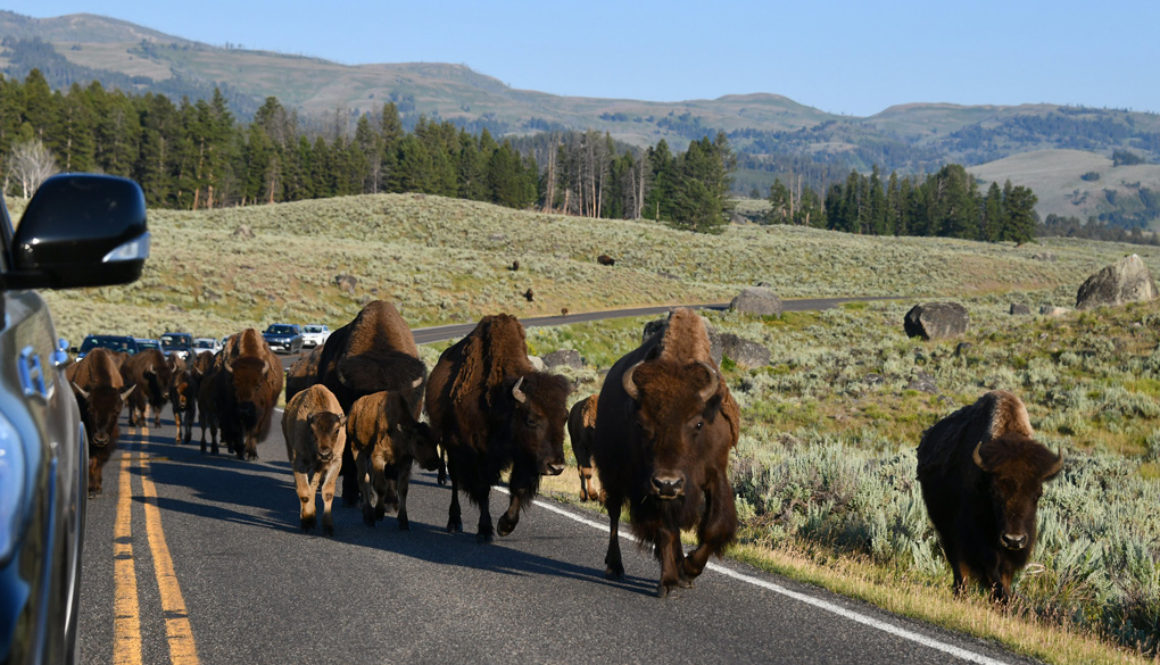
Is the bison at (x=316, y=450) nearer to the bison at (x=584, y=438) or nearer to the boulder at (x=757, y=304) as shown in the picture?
the bison at (x=584, y=438)

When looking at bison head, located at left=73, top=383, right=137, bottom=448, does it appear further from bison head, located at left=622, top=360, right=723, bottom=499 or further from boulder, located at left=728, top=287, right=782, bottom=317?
boulder, located at left=728, top=287, right=782, bottom=317

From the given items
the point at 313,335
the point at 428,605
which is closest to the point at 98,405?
the point at 428,605

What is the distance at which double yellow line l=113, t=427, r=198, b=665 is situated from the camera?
216 inches

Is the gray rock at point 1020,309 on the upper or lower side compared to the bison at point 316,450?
lower

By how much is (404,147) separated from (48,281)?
136429mm

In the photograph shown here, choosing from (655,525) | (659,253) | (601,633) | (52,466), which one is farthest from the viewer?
(659,253)

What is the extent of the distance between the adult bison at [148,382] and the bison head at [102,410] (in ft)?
31.8

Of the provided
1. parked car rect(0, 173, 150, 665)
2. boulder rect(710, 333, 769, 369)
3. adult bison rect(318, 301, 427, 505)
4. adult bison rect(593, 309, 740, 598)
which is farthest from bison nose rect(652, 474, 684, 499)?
boulder rect(710, 333, 769, 369)

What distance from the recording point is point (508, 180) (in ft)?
446

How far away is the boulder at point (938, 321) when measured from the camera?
129 feet

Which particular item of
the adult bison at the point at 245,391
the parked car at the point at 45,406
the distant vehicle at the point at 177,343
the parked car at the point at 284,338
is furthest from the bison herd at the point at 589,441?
the parked car at the point at 284,338

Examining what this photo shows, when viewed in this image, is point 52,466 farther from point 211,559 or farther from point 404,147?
point 404,147

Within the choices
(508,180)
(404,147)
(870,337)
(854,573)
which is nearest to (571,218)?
(508,180)

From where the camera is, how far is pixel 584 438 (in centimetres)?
1261
